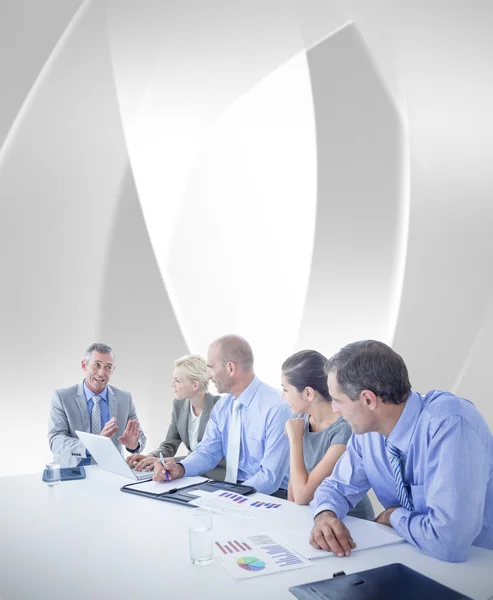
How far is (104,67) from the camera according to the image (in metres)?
5.25

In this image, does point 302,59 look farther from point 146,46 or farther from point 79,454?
point 79,454

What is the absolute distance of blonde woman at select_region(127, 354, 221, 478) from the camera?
414 cm

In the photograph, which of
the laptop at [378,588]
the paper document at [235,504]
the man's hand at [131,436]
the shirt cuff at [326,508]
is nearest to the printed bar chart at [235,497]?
the paper document at [235,504]

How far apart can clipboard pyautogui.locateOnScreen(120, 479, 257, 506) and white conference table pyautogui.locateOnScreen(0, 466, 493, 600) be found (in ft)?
0.17

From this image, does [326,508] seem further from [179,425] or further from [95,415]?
[95,415]

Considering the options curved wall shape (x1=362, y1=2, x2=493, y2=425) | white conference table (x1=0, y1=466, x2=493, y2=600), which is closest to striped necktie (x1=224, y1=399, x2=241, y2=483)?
white conference table (x1=0, y1=466, x2=493, y2=600)

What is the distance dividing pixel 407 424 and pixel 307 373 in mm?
849

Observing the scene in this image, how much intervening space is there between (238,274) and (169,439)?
284 cm

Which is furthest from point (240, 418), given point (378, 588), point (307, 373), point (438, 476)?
point (378, 588)

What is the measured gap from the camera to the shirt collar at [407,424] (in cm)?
213

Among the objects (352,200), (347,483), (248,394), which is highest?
(352,200)

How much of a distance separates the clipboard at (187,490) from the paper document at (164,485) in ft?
0.09

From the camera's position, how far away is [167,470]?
3004mm

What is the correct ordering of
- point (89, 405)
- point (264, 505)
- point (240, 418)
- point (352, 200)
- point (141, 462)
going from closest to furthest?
point (264, 505)
point (141, 462)
point (240, 418)
point (89, 405)
point (352, 200)
